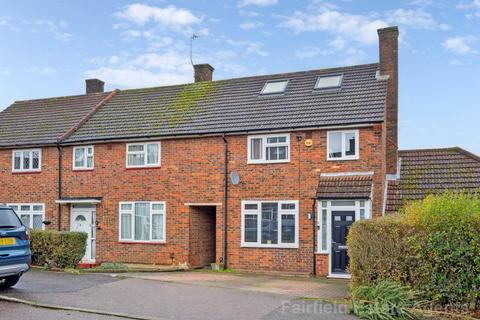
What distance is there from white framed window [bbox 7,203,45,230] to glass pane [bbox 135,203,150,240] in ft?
14.1

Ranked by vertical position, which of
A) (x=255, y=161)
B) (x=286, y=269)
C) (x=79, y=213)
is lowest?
(x=286, y=269)

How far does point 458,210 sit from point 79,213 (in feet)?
49.6

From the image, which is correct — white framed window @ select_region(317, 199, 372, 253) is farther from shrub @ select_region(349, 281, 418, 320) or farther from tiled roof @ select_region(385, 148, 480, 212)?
shrub @ select_region(349, 281, 418, 320)

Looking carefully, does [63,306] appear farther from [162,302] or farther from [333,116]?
[333,116]

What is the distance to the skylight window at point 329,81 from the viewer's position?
66.0 feet

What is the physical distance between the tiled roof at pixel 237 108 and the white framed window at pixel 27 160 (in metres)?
1.84

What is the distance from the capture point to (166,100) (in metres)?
23.0

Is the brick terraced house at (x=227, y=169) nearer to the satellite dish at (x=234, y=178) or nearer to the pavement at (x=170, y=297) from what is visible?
the satellite dish at (x=234, y=178)

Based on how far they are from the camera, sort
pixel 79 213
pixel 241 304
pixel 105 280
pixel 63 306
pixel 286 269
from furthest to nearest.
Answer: pixel 79 213, pixel 286 269, pixel 105 280, pixel 241 304, pixel 63 306

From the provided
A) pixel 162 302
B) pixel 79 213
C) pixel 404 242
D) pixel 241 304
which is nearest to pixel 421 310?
pixel 404 242

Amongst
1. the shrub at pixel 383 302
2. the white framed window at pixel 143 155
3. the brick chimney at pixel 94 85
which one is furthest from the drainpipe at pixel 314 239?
the brick chimney at pixel 94 85

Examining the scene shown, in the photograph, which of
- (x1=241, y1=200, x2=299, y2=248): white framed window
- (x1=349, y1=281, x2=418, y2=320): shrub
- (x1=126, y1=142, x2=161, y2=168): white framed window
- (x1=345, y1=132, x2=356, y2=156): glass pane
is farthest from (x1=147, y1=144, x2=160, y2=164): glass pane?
(x1=349, y1=281, x2=418, y2=320): shrub

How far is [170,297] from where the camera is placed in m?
11.5

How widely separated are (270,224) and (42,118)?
41.8 feet
